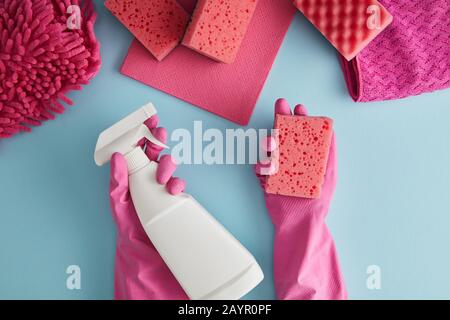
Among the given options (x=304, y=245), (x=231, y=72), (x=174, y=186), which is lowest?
(x=304, y=245)

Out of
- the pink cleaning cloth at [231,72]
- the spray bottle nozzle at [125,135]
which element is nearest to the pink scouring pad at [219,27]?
the pink cleaning cloth at [231,72]

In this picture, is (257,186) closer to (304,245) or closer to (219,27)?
(304,245)

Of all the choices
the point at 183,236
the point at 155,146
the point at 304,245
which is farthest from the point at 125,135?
the point at 304,245

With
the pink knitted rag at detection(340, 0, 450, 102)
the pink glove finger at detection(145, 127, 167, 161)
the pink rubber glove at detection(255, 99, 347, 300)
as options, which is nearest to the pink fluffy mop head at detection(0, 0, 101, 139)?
the pink glove finger at detection(145, 127, 167, 161)

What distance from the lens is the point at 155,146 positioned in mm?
756

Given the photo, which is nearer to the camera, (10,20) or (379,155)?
(10,20)

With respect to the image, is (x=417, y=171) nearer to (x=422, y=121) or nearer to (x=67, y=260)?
Answer: (x=422, y=121)

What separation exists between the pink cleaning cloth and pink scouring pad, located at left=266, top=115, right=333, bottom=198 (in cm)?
9

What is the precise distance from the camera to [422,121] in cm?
83

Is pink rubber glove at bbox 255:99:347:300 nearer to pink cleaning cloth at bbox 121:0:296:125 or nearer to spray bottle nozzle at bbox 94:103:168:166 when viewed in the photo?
pink cleaning cloth at bbox 121:0:296:125

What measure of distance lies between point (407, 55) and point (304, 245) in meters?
0.34

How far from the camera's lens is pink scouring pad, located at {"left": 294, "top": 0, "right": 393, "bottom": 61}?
30.0 inches
